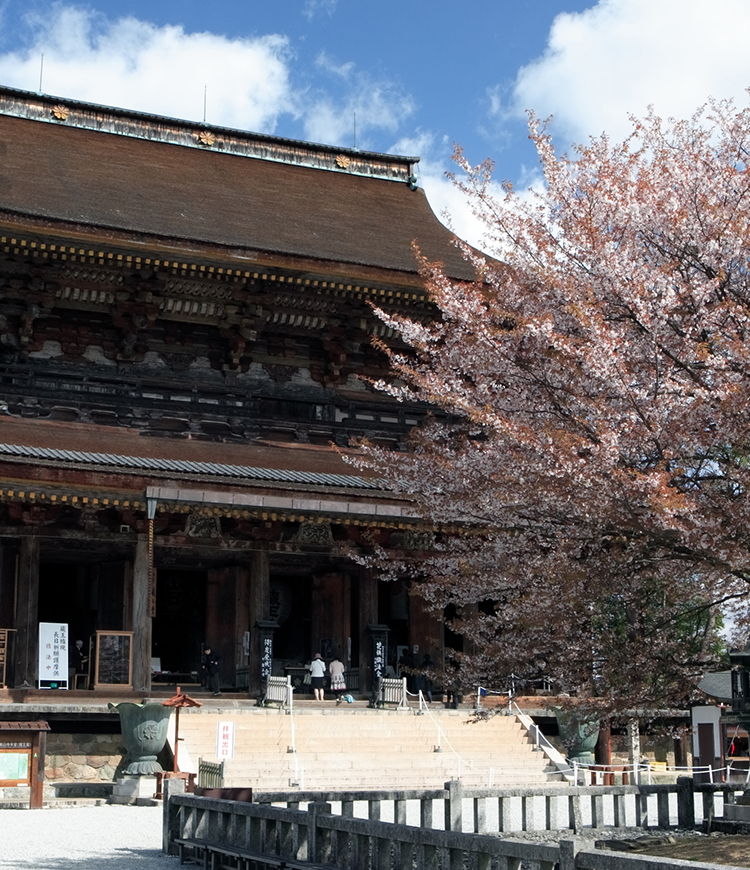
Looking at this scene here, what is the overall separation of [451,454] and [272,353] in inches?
496

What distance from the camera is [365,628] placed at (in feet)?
72.5

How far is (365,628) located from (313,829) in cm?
1314

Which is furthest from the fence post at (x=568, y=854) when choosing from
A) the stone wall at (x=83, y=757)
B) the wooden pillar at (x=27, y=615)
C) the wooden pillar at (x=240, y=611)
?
the wooden pillar at (x=240, y=611)

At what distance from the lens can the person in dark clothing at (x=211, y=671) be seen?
2095 cm

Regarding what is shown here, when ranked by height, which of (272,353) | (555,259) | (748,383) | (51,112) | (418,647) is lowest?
(418,647)

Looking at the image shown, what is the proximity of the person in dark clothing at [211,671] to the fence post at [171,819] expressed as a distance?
913 cm

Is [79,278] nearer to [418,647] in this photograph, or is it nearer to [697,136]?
[418,647]

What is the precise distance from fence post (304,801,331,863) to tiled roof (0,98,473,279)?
45.4 feet

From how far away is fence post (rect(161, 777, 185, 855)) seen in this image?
37.6 feet

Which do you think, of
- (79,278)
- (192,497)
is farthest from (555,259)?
(79,278)

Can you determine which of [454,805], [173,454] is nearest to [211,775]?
[454,805]

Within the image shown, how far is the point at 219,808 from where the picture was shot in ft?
34.5

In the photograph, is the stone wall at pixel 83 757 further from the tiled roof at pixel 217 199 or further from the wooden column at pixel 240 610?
the tiled roof at pixel 217 199

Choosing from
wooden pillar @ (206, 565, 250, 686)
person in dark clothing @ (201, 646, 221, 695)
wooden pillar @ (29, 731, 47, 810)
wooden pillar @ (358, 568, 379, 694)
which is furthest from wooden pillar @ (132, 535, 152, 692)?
wooden pillar @ (358, 568, 379, 694)
